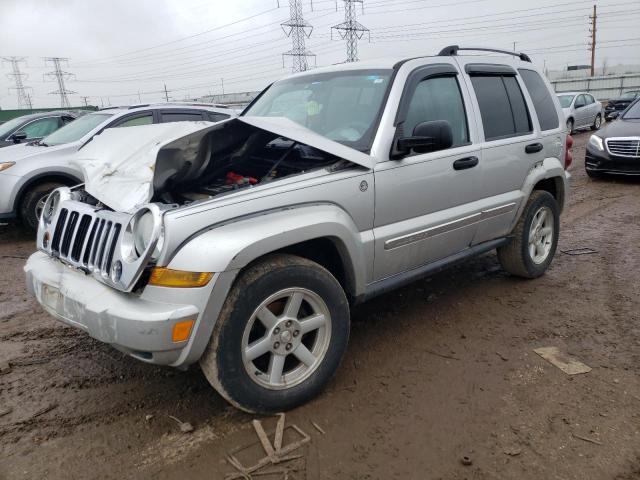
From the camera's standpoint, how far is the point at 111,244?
8.73 ft

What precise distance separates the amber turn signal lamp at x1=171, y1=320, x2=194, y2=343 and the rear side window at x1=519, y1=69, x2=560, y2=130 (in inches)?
148

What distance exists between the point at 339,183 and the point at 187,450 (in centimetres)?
168

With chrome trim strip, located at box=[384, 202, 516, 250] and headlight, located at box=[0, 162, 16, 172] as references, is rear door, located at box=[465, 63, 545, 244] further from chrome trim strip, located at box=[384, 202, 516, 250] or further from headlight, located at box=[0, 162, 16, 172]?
A: headlight, located at box=[0, 162, 16, 172]

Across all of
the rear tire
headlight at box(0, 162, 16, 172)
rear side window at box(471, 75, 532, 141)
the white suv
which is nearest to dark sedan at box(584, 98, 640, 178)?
rear side window at box(471, 75, 532, 141)

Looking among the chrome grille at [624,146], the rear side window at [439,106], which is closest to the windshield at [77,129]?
the rear side window at [439,106]

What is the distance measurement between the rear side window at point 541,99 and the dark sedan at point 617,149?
18.2 ft

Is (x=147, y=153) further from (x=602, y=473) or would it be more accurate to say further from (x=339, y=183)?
(x=602, y=473)

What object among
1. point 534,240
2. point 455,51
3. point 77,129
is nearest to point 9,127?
point 77,129

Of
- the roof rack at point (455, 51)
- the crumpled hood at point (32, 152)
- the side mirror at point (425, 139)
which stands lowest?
the crumpled hood at point (32, 152)

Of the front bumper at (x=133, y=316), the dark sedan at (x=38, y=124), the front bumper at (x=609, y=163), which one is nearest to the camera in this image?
the front bumper at (x=133, y=316)

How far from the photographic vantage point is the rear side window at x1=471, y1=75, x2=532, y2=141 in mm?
4148

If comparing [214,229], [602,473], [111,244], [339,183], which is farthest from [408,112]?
[602,473]

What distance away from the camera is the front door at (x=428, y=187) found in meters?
3.35

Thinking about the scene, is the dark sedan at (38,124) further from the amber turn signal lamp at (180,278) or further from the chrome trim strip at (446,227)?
the amber turn signal lamp at (180,278)
